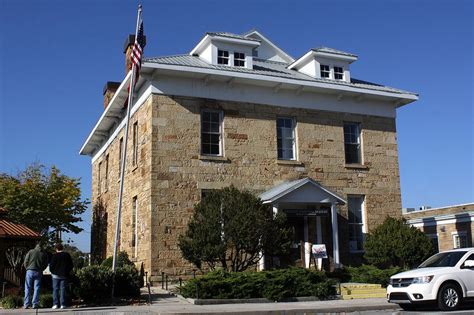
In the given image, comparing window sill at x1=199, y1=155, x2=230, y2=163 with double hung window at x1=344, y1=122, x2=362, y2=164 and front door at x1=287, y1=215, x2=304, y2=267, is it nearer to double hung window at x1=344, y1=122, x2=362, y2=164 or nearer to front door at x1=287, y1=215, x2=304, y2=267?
front door at x1=287, y1=215, x2=304, y2=267

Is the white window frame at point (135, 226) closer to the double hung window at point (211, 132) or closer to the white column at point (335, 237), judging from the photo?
the double hung window at point (211, 132)

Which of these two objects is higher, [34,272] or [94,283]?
[34,272]

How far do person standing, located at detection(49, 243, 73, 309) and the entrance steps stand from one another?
27.3 feet

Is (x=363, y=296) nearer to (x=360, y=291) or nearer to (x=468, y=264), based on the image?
(x=360, y=291)

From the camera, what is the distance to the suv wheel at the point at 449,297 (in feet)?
41.8

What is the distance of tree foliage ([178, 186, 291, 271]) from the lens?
1756 cm

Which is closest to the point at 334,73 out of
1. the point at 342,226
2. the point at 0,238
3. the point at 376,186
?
the point at 376,186

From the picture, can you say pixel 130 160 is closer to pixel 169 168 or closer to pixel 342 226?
pixel 169 168

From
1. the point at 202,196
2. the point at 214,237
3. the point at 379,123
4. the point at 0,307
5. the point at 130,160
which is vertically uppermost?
the point at 379,123

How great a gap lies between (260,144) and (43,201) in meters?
12.9

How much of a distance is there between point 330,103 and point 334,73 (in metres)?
1.98

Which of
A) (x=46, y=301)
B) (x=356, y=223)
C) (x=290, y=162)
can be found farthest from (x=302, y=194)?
(x=46, y=301)

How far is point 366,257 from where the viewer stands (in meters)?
22.0

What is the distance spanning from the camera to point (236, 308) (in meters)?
14.2
